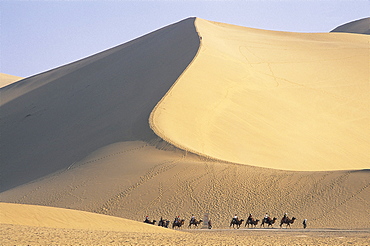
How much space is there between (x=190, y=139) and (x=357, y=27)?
73.3m

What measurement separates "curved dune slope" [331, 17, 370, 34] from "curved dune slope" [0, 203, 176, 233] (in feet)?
263

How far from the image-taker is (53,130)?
38906 mm

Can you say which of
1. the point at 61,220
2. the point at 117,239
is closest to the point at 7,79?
the point at 61,220

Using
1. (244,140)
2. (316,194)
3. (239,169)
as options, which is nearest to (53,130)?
(244,140)

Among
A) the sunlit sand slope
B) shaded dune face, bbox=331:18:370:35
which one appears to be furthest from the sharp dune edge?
shaded dune face, bbox=331:18:370:35

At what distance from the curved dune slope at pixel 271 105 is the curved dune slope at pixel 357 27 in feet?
130

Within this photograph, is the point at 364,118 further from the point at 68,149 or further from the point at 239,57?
the point at 68,149

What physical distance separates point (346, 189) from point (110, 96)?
21.6m

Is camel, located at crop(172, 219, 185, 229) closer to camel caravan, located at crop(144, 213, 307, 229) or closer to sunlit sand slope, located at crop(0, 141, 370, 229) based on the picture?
camel caravan, located at crop(144, 213, 307, 229)

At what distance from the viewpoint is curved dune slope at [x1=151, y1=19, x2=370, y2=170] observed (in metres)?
31.5

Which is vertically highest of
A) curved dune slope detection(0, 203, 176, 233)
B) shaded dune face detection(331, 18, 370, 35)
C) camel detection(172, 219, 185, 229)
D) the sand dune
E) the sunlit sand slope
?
curved dune slope detection(0, 203, 176, 233)

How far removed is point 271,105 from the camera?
38.7 metres

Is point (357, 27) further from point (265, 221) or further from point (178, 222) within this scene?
point (178, 222)

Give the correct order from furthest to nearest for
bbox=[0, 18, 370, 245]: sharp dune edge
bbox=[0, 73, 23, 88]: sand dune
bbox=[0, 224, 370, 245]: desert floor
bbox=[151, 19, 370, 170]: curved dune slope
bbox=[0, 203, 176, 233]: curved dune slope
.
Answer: bbox=[0, 73, 23, 88]: sand dune < bbox=[151, 19, 370, 170]: curved dune slope < bbox=[0, 18, 370, 245]: sharp dune edge < bbox=[0, 203, 176, 233]: curved dune slope < bbox=[0, 224, 370, 245]: desert floor
